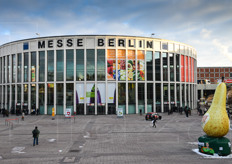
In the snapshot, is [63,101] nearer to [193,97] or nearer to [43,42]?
[43,42]

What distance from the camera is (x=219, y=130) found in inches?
515

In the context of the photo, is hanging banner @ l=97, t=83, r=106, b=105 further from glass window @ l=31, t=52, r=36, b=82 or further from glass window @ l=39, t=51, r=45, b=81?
glass window @ l=31, t=52, r=36, b=82

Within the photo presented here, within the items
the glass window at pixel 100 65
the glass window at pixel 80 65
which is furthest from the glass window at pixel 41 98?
the glass window at pixel 100 65

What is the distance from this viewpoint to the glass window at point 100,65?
44.2 m

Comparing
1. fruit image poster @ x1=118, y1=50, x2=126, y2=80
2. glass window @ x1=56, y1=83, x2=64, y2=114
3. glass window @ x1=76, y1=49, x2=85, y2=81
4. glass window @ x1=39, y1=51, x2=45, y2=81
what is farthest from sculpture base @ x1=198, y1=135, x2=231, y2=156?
glass window @ x1=39, y1=51, x2=45, y2=81

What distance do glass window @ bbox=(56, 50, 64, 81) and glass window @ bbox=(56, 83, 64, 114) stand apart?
147cm

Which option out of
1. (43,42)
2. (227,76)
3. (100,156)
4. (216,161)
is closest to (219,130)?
(216,161)

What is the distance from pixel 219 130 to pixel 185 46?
42.8m

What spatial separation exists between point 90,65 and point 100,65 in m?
2.08

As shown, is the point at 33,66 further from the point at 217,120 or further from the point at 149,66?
the point at 217,120

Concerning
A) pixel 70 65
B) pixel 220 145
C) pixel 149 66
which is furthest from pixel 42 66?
pixel 220 145

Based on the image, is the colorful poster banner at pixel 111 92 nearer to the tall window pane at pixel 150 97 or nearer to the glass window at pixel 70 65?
the tall window pane at pixel 150 97

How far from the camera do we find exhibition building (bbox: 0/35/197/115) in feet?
144

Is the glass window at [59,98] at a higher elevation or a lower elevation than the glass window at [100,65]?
lower
